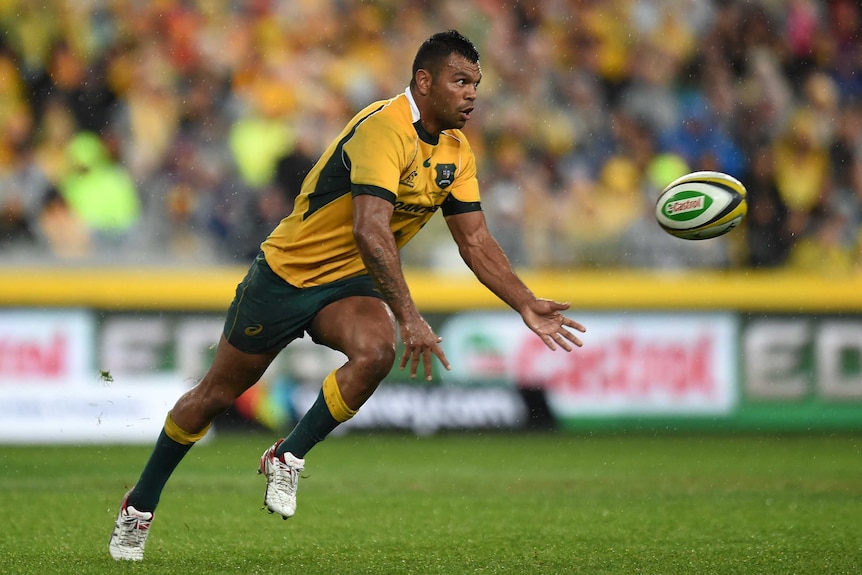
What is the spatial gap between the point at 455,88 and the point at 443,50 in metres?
0.18

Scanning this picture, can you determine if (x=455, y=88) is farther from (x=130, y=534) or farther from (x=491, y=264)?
(x=130, y=534)

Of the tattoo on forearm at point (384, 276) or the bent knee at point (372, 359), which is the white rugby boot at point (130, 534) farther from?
the tattoo on forearm at point (384, 276)

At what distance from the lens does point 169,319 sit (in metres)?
11.7

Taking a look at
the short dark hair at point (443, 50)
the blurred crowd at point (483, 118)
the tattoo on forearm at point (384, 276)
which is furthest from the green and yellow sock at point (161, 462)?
the blurred crowd at point (483, 118)

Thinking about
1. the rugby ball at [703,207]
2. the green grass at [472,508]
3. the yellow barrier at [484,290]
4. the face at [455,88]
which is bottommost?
the green grass at [472,508]

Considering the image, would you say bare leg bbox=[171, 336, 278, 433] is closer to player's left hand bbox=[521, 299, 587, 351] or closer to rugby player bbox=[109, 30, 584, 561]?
rugby player bbox=[109, 30, 584, 561]

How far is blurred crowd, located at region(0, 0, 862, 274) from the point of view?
12.5 meters

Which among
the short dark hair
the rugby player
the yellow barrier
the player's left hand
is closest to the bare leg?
the rugby player

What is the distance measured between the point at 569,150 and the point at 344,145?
327 inches

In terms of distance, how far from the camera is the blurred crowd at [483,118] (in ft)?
40.9

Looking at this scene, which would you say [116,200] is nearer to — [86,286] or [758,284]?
[86,286]

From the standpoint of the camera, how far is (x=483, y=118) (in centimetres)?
1366

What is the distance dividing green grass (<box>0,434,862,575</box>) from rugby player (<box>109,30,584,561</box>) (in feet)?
1.76

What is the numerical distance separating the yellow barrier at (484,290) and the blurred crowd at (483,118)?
0.24 m
